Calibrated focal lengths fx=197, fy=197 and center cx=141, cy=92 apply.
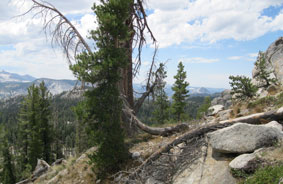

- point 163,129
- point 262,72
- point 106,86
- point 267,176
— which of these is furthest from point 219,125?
point 262,72

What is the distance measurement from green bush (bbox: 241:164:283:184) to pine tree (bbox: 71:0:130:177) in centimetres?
435

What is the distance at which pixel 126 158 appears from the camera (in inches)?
286

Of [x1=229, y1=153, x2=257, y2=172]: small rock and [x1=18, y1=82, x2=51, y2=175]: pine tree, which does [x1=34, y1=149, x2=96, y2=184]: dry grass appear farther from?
[x1=18, y1=82, x2=51, y2=175]: pine tree

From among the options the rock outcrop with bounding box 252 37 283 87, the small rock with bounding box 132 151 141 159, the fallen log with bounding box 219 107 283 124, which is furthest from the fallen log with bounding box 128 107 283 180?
the rock outcrop with bounding box 252 37 283 87

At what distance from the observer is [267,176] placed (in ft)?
11.0

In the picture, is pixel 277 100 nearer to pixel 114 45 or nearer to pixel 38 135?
pixel 114 45

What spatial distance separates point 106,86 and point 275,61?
644 inches

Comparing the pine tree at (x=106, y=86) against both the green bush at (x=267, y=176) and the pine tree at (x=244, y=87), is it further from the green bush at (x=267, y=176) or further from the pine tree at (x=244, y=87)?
the pine tree at (x=244, y=87)

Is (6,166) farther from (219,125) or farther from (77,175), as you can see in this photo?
(219,125)

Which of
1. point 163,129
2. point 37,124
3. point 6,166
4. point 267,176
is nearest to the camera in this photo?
point 267,176

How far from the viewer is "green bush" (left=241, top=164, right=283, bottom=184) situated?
126 inches

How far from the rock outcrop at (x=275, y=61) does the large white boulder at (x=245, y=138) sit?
11862 mm

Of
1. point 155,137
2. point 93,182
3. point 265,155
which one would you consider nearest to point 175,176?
point 265,155

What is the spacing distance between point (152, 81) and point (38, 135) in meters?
22.0
